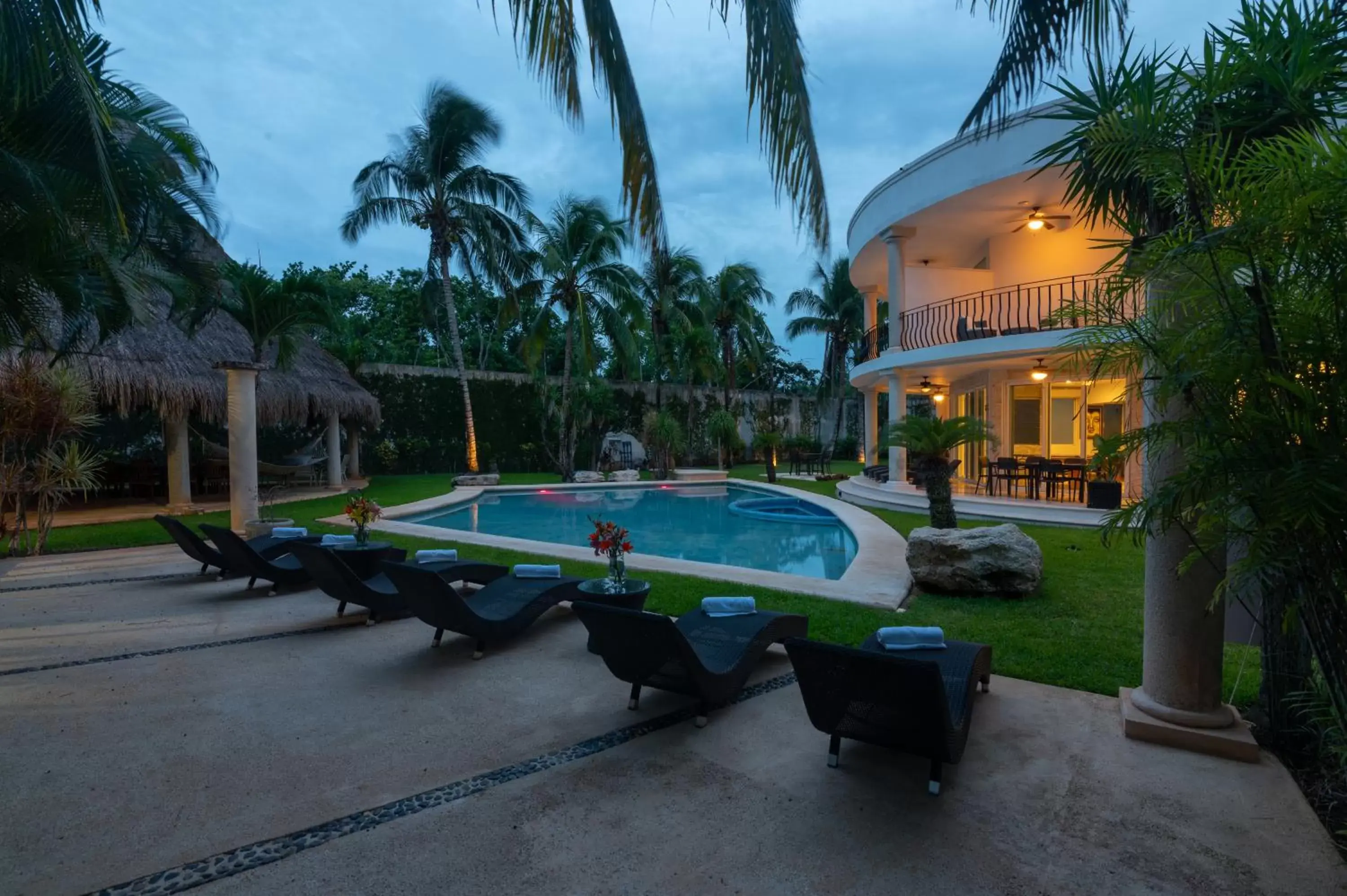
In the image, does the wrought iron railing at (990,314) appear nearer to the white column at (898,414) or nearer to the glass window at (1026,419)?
the white column at (898,414)

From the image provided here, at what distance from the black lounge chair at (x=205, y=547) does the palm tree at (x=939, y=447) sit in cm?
761

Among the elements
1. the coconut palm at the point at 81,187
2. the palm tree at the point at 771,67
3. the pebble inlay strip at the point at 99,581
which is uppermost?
the coconut palm at the point at 81,187

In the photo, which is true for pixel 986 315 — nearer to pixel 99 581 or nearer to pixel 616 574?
pixel 616 574

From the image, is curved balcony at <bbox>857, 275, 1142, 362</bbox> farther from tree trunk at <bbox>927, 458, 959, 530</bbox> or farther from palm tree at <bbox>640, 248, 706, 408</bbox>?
palm tree at <bbox>640, 248, 706, 408</bbox>

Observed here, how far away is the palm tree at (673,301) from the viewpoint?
2322cm

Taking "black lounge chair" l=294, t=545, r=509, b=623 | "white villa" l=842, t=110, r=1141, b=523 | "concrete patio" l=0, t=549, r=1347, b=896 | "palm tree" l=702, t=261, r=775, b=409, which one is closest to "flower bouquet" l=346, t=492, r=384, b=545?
"black lounge chair" l=294, t=545, r=509, b=623

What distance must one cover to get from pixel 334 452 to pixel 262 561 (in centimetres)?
1238

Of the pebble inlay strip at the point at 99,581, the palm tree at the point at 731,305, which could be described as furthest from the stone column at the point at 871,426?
the pebble inlay strip at the point at 99,581

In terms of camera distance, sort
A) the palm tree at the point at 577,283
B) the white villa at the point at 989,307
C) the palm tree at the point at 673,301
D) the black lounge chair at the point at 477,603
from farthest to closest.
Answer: the palm tree at the point at 673,301
the palm tree at the point at 577,283
the white villa at the point at 989,307
the black lounge chair at the point at 477,603

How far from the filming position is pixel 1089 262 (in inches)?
569

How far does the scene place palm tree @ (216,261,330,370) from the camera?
1032cm

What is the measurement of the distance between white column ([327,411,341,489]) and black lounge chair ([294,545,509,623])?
43.0 feet

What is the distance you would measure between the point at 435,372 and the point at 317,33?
21.0 meters

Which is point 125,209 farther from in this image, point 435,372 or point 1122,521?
point 435,372
